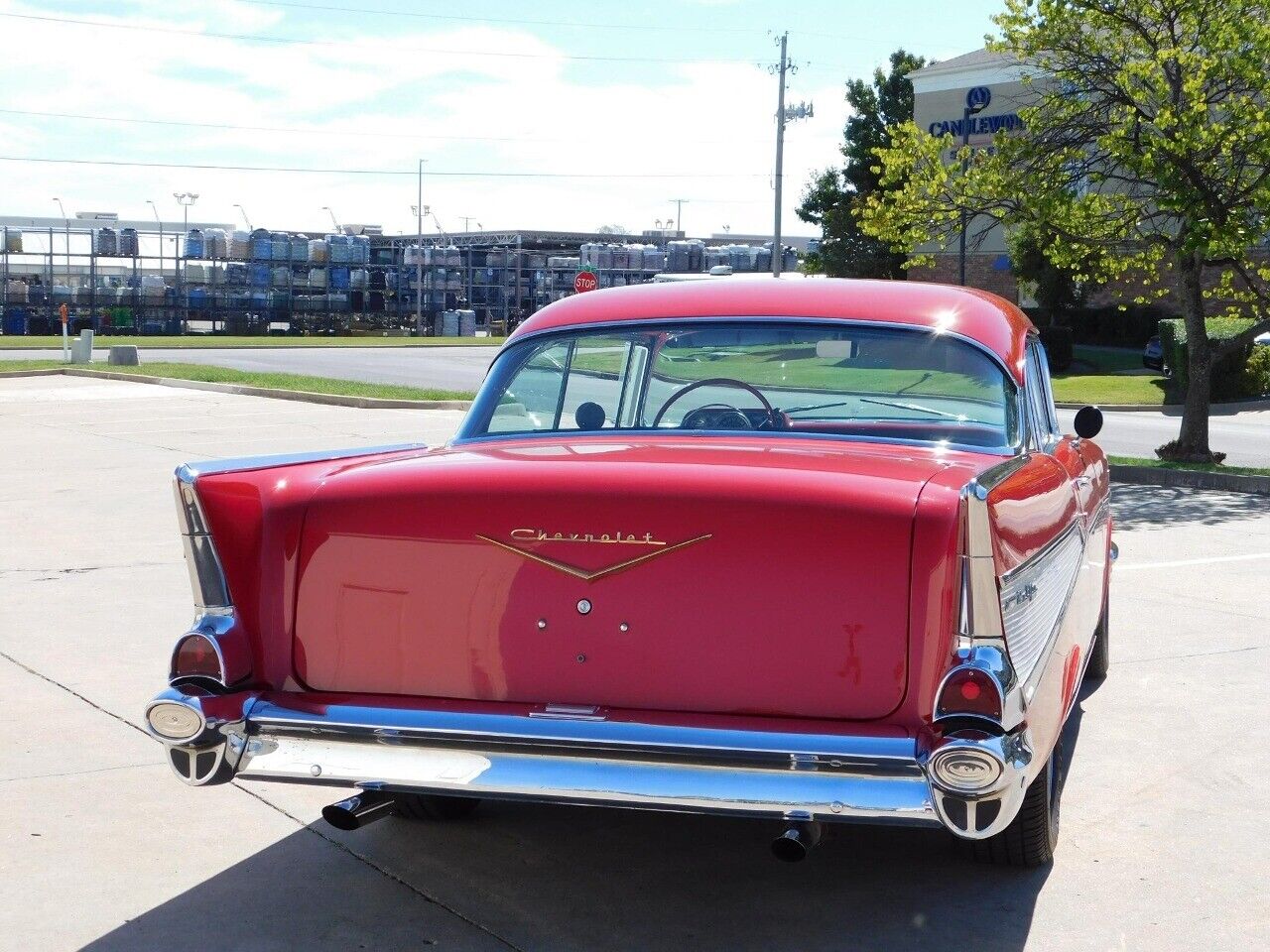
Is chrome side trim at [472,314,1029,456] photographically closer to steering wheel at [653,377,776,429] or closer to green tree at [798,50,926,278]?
steering wheel at [653,377,776,429]

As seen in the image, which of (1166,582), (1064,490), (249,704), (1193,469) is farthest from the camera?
(1193,469)

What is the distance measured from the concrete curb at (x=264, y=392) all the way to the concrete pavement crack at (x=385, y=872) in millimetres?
16592

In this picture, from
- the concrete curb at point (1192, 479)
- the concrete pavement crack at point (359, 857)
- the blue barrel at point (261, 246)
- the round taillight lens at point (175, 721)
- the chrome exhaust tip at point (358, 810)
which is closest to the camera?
the round taillight lens at point (175, 721)

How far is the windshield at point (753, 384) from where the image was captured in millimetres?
4699

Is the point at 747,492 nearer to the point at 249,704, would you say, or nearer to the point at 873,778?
the point at 873,778

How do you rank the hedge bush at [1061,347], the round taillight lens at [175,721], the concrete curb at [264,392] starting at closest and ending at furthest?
1. the round taillight lens at [175,721]
2. the concrete curb at [264,392]
3. the hedge bush at [1061,347]

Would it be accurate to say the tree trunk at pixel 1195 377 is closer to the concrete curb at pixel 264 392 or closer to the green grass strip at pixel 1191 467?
the green grass strip at pixel 1191 467

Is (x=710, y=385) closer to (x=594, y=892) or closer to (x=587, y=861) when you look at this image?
(x=587, y=861)

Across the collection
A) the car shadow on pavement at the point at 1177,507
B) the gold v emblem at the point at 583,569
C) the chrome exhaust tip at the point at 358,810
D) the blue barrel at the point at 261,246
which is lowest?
the car shadow on pavement at the point at 1177,507

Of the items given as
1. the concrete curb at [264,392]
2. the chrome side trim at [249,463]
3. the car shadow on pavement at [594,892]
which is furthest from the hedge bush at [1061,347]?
the chrome side trim at [249,463]

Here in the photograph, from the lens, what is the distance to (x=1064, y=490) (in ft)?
14.6

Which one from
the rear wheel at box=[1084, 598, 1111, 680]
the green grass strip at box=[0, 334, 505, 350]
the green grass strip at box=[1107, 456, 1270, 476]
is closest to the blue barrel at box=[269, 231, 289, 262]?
the green grass strip at box=[0, 334, 505, 350]

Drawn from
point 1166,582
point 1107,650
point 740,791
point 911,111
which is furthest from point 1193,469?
point 911,111

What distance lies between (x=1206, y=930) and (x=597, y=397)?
97.1 inches
